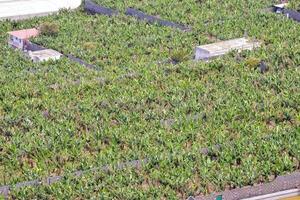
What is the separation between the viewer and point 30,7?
4794 cm

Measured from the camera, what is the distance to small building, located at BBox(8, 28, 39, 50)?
127 feet

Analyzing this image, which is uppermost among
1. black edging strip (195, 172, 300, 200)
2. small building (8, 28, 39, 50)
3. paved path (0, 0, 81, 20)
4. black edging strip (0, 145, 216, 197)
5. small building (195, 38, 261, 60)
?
black edging strip (195, 172, 300, 200)

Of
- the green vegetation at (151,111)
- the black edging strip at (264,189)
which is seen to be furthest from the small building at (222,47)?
the black edging strip at (264,189)

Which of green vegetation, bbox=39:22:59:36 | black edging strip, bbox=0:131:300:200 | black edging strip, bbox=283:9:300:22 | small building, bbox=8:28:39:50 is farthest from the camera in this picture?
black edging strip, bbox=283:9:300:22

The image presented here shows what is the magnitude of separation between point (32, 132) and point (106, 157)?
382cm

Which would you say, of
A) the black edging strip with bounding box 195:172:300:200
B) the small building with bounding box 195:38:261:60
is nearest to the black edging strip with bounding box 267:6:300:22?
the small building with bounding box 195:38:261:60

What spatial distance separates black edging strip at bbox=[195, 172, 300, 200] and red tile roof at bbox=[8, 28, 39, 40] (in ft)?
72.9

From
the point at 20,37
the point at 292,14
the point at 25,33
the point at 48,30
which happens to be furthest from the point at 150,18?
the point at 292,14

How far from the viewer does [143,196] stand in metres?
20.0

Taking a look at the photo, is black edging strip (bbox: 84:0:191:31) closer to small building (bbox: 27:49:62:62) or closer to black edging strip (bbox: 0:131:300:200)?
small building (bbox: 27:49:62:62)

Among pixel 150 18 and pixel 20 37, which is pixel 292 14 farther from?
pixel 20 37

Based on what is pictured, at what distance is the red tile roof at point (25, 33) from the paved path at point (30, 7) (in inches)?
201

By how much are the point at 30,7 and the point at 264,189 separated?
31.6 metres

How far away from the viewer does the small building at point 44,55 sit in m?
35.8
